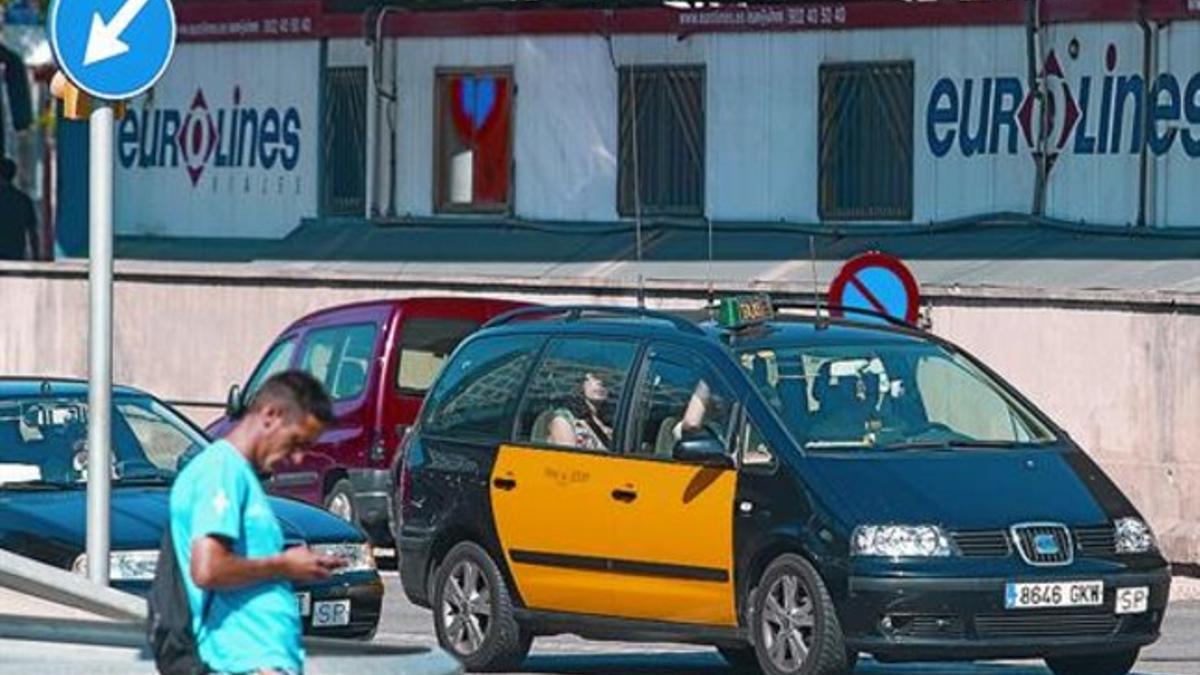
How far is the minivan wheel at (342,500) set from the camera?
75.3ft

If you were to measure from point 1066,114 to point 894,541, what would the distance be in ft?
40.5

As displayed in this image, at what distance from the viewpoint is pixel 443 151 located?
106 ft

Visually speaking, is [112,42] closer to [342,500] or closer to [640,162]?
[342,500]

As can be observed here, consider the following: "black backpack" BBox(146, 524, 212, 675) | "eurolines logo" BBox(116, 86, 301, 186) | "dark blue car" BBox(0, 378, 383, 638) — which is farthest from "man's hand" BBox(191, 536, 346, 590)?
"eurolines logo" BBox(116, 86, 301, 186)

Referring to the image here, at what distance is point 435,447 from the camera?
17375 mm

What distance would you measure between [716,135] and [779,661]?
14.7 metres

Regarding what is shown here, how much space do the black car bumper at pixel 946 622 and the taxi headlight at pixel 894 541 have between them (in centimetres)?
11

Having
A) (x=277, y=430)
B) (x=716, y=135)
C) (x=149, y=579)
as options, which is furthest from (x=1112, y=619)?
(x=716, y=135)

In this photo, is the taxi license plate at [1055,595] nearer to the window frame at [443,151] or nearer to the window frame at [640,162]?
the window frame at [640,162]

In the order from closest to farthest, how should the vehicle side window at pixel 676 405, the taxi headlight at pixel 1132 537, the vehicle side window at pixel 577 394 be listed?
the taxi headlight at pixel 1132 537 → the vehicle side window at pixel 676 405 → the vehicle side window at pixel 577 394

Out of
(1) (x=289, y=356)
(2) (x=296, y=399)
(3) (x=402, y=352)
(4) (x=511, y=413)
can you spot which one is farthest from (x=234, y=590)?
(1) (x=289, y=356)

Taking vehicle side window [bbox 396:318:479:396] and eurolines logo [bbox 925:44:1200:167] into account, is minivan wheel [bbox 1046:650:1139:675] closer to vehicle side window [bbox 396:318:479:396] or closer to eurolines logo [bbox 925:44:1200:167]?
vehicle side window [bbox 396:318:479:396]

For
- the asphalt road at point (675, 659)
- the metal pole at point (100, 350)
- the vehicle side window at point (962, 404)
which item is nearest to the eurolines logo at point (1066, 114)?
the asphalt road at point (675, 659)

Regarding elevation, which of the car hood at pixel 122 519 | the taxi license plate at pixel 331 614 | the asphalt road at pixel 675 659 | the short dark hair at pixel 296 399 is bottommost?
the asphalt road at pixel 675 659
